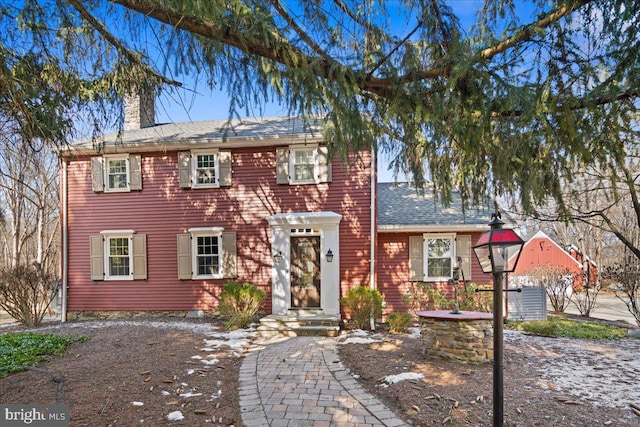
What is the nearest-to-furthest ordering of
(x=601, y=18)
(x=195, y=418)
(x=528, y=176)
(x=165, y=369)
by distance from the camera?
(x=601, y=18), (x=528, y=176), (x=195, y=418), (x=165, y=369)

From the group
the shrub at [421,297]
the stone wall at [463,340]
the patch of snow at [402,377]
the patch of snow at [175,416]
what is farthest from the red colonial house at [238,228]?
the patch of snow at [175,416]

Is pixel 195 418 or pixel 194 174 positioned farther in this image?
pixel 194 174

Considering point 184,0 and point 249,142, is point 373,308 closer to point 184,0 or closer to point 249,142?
point 249,142

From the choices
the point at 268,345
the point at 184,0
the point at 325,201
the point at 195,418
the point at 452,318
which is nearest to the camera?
the point at 184,0

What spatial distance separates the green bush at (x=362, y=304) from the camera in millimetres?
7996

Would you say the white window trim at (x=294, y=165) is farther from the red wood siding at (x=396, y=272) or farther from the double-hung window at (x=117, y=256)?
the double-hung window at (x=117, y=256)

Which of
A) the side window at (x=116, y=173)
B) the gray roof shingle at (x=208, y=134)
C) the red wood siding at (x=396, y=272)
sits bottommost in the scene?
the red wood siding at (x=396, y=272)

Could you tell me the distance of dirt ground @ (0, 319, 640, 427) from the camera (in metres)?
3.57

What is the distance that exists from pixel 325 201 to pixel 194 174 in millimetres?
3566

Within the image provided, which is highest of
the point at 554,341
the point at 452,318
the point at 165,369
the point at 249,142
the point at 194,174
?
the point at 249,142

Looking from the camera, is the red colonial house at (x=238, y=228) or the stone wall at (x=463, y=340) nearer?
the stone wall at (x=463, y=340)

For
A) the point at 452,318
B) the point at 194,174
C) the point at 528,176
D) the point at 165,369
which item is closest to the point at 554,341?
the point at 452,318

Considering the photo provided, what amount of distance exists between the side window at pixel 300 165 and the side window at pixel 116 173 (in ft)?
12.7

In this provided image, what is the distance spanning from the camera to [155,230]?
9.55 metres
